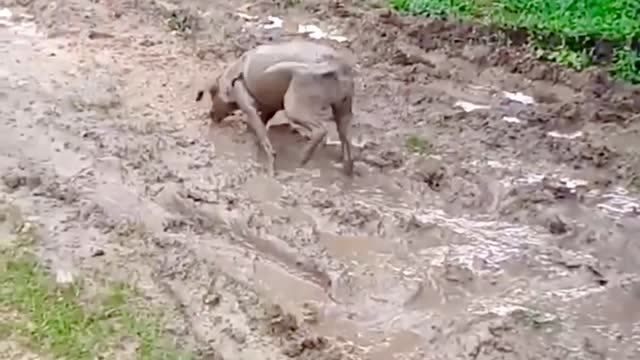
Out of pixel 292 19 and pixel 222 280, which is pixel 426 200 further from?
pixel 292 19

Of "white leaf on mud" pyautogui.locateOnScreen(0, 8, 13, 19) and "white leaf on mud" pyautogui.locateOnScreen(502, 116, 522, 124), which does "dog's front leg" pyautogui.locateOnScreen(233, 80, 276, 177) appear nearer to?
"white leaf on mud" pyautogui.locateOnScreen(502, 116, 522, 124)

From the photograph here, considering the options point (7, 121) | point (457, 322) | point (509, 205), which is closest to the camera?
point (457, 322)

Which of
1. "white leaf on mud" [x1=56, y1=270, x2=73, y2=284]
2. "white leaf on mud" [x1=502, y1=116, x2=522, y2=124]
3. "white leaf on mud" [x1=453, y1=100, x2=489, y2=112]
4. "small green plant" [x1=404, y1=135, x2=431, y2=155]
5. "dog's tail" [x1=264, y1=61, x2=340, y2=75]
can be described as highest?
"dog's tail" [x1=264, y1=61, x2=340, y2=75]

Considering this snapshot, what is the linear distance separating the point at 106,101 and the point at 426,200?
2880 mm

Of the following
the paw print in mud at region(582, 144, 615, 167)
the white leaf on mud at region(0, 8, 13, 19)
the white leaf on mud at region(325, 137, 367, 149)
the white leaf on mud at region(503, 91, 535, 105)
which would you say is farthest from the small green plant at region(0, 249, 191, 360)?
the white leaf on mud at region(0, 8, 13, 19)

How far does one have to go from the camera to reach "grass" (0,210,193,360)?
5094 mm

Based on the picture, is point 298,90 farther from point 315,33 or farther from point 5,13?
point 5,13

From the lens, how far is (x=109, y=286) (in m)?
5.78

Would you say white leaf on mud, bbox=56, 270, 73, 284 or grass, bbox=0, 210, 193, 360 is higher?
grass, bbox=0, 210, 193, 360

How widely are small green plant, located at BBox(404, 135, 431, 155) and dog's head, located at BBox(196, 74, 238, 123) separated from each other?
1215mm

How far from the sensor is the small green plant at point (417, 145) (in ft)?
25.7

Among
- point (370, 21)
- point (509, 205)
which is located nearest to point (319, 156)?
point (509, 205)

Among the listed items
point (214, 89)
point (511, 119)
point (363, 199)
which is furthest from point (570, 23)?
point (363, 199)

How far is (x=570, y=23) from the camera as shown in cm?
1008
